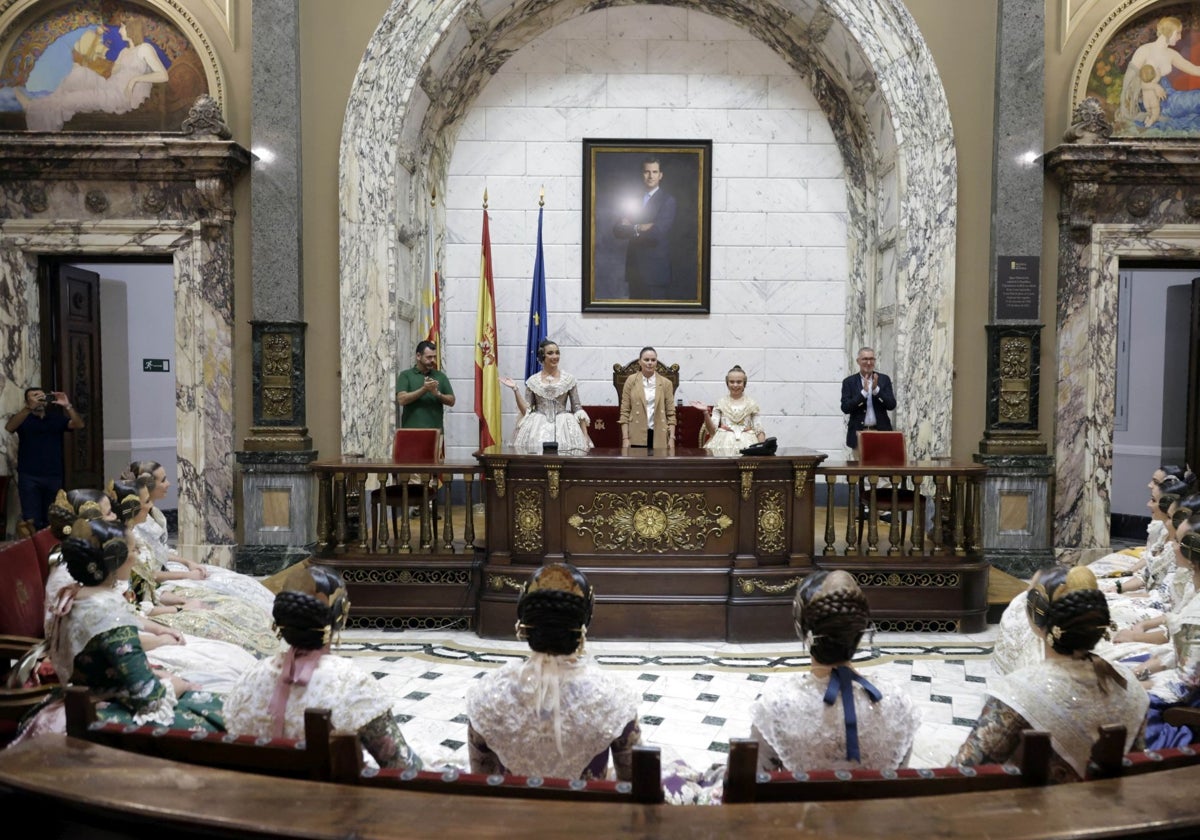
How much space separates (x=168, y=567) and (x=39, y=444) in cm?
395

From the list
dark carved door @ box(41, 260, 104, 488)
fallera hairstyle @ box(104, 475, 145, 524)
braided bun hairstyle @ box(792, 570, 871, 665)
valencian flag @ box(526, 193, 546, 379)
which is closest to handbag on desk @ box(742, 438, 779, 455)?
braided bun hairstyle @ box(792, 570, 871, 665)

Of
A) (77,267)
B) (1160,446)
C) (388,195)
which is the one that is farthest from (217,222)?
(1160,446)

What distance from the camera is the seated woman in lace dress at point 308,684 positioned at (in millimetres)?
2045

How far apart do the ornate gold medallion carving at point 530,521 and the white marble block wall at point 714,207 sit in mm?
3939

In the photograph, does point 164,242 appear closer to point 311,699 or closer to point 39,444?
point 39,444

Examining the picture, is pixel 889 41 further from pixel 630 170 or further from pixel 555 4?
pixel 555 4

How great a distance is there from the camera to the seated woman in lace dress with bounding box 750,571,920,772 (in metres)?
1.95

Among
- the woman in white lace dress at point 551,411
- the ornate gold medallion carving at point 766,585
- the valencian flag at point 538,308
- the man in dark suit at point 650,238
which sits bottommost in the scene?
the ornate gold medallion carving at point 766,585

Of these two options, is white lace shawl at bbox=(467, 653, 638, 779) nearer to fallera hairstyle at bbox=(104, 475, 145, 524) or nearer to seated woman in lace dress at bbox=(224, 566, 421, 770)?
seated woman in lace dress at bbox=(224, 566, 421, 770)

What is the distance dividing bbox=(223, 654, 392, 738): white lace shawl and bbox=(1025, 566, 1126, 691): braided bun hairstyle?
5.76ft

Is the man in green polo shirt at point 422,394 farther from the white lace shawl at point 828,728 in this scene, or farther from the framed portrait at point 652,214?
the white lace shawl at point 828,728

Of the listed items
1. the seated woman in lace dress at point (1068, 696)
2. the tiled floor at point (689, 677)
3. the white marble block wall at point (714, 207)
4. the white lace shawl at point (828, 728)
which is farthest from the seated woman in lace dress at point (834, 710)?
the white marble block wall at point (714, 207)

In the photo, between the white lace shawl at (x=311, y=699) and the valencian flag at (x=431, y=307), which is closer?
the white lace shawl at (x=311, y=699)

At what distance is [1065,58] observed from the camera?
761cm
